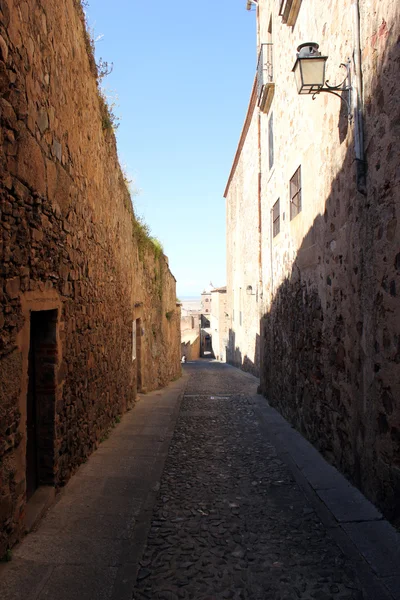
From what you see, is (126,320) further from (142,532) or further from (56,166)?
(142,532)

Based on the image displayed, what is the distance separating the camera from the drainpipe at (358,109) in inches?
155

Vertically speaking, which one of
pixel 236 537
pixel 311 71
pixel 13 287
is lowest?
pixel 236 537

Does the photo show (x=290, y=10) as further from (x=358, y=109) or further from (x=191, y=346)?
(x=191, y=346)

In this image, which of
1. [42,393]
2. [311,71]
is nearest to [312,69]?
[311,71]

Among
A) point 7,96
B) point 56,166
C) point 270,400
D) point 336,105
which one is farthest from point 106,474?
point 270,400

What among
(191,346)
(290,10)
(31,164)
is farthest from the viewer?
(191,346)

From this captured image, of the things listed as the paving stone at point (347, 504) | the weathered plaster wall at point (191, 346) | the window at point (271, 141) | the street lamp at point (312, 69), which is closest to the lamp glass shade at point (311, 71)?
the street lamp at point (312, 69)

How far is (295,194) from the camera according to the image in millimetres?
7199

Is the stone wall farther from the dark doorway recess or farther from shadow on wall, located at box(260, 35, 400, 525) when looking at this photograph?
the dark doorway recess

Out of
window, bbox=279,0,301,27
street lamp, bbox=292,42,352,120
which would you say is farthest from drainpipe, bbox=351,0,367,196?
window, bbox=279,0,301,27

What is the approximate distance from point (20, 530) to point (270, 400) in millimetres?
6555

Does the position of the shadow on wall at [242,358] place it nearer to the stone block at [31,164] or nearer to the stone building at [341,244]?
the stone building at [341,244]

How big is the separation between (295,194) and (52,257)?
14.8 ft

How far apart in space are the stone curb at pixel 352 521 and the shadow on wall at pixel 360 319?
0.40 feet
